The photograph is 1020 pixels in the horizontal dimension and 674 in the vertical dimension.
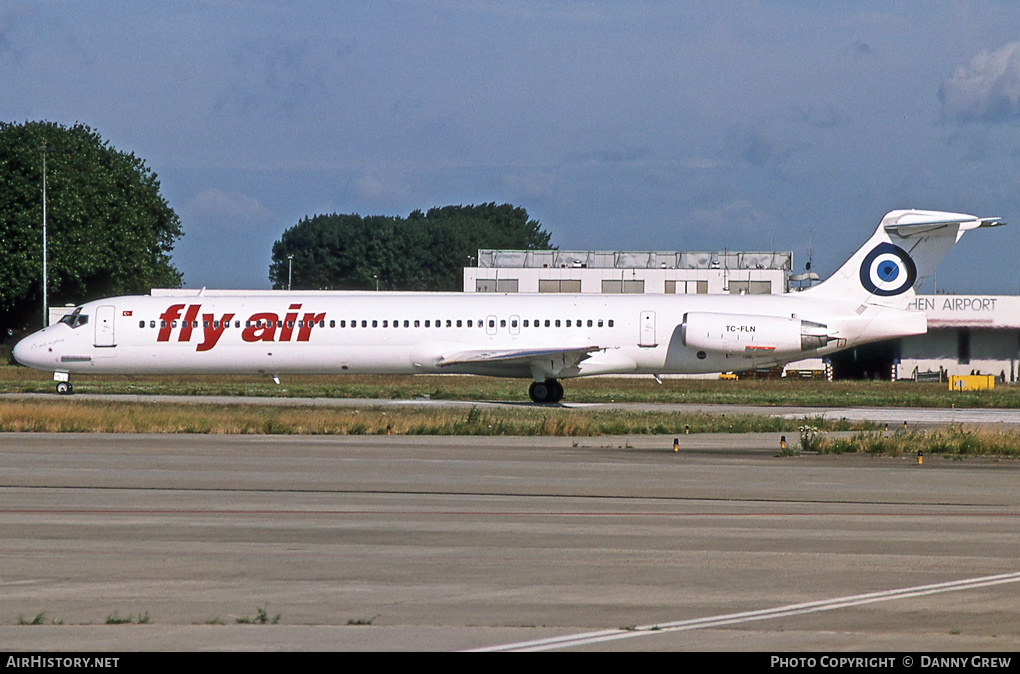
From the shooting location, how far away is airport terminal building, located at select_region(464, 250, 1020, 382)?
6266 centimetres

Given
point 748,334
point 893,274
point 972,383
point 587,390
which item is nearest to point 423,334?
point 748,334

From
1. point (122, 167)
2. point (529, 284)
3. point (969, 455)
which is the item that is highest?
point (122, 167)

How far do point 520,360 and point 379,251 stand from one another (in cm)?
8994

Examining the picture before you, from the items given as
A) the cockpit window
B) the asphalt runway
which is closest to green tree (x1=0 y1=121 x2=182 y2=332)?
the cockpit window

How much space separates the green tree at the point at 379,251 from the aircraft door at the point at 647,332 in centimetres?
8199

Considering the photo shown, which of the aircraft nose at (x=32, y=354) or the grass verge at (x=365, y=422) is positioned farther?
the aircraft nose at (x=32, y=354)

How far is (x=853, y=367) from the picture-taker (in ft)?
221

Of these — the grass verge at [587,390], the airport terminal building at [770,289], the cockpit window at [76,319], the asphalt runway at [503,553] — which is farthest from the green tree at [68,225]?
the asphalt runway at [503,553]

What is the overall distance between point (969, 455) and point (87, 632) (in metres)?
18.5

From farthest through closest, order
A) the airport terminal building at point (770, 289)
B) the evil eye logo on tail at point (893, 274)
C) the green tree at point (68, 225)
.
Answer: the green tree at point (68, 225) → the airport terminal building at point (770, 289) → the evil eye logo on tail at point (893, 274)

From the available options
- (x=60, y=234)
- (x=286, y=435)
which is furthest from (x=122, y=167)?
(x=286, y=435)

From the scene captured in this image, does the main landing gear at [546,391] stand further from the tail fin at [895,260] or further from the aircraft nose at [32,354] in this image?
the aircraft nose at [32,354]

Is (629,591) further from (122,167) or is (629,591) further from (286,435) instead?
(122,167)

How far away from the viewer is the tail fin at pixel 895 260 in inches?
1470
